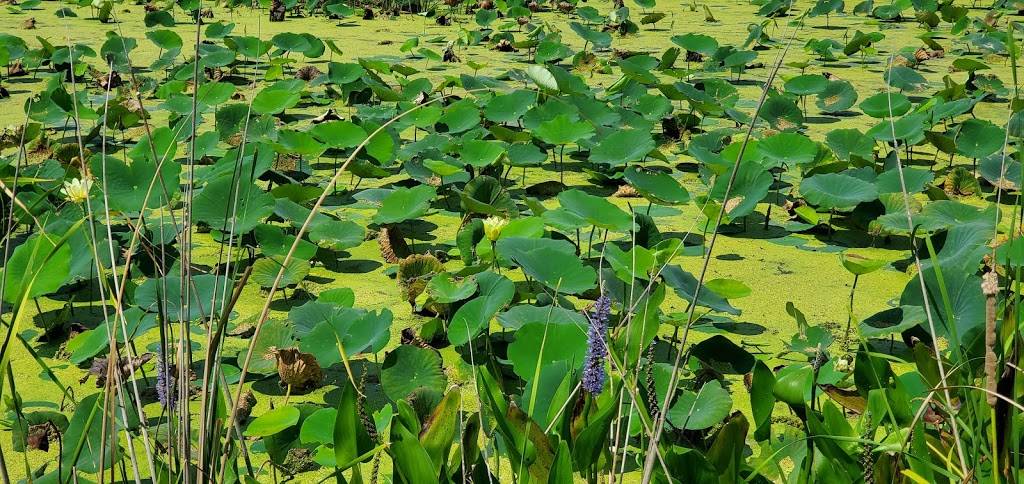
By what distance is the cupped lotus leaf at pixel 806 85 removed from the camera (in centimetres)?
405

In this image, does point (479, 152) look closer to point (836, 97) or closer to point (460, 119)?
point (460, 119)

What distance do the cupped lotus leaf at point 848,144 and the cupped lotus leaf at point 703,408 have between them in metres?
1.68

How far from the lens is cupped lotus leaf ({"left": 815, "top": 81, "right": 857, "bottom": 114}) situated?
4027mm

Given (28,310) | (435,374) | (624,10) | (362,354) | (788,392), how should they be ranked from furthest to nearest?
(624,10) → (28,310) → (362,354) → (435,374) → (788,392)

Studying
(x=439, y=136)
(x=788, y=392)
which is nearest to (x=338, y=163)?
(x=439, y=136)

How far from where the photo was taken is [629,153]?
A: 308 cm

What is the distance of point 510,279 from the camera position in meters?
2.46

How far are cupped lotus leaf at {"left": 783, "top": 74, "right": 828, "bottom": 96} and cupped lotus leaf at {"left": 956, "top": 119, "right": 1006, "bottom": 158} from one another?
0.87 meters

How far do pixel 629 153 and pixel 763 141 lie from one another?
363 millimetres

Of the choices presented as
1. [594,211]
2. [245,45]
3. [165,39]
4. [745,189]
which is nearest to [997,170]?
[745,189]

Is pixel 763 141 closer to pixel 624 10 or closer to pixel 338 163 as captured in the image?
pixel 338 163

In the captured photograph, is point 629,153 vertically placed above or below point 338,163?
above

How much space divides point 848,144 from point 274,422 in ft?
6.92

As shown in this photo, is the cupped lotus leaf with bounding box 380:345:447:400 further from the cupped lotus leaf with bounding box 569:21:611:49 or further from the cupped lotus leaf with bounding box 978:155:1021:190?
the cupped lotus leaf with bounding box 569:21:611:49
